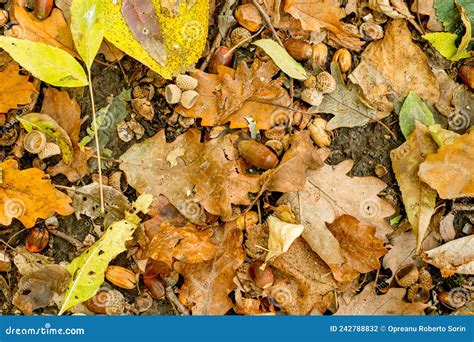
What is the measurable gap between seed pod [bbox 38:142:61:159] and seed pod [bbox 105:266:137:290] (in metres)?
0.44

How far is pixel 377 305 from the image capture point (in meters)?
2.42

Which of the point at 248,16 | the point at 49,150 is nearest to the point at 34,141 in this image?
the point at 49,150

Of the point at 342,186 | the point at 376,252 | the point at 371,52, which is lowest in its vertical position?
the point at 376,252

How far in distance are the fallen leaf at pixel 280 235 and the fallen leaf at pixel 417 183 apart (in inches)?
16.3

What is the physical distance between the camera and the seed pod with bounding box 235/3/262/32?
2.41 metres

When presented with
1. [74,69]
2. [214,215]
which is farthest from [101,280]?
[74,69]

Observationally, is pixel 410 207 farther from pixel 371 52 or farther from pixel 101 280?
pixel 101 280

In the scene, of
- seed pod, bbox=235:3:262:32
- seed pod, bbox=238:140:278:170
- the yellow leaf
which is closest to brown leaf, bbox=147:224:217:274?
seed pod, bbox=238:140:278:170

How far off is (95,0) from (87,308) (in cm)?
106

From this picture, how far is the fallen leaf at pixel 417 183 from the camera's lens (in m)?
2.39

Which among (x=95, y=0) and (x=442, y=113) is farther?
(x=442, y=113)

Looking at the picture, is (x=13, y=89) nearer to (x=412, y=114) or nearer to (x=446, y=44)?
(x=412, y=114)

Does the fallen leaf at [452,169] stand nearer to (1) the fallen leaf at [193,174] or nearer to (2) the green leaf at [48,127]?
(1) the fallen leaf at [193,174]

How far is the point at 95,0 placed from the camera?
7.51 feet
